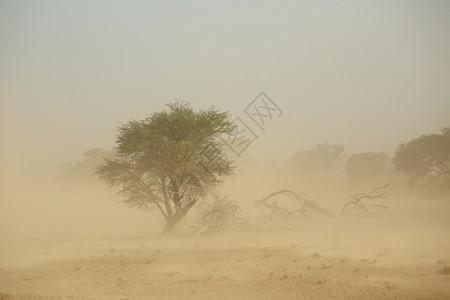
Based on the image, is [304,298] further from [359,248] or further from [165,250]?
[165,250]

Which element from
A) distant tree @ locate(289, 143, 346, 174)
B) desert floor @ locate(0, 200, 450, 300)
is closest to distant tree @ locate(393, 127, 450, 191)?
desert floor @ locate(0, 200, 450, 300)

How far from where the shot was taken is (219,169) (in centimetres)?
1912

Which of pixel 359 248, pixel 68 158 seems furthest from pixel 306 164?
pixel 68 158

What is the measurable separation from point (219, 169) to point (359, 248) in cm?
853

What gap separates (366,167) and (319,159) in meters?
14.1

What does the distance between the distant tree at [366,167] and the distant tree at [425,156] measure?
26.8 ft

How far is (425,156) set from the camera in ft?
123

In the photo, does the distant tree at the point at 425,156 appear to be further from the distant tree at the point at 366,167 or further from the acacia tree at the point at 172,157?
the acacia tree at the point at 172,157

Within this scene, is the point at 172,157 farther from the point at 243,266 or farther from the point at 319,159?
the point at 319,159

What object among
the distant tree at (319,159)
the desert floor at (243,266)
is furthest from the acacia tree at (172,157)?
the distant tree at (319,159)

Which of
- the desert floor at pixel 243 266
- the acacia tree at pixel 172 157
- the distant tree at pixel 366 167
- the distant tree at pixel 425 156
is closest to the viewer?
the desert floor at pixel 243 266

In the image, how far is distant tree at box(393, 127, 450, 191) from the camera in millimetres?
36031

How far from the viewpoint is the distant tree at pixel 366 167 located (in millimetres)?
48812

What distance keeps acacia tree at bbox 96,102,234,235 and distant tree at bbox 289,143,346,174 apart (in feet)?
146
